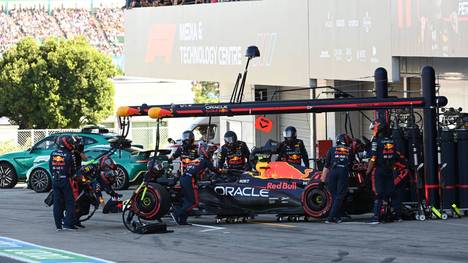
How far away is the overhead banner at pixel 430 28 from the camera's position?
22.9 meters

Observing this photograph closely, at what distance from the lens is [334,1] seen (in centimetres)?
2842

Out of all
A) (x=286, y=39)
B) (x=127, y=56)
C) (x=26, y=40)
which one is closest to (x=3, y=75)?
(x=26, y=40)

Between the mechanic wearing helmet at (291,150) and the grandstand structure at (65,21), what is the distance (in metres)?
75.4

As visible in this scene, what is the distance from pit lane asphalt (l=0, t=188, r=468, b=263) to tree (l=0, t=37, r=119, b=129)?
39.6 meters

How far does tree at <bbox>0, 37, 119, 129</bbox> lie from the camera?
59.9 meters

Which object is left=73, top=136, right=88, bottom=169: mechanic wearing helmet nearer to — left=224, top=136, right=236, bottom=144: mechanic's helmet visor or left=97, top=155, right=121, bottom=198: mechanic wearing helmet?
left=97, top=155, right=121, bottom=198: mechanic wearing helmet

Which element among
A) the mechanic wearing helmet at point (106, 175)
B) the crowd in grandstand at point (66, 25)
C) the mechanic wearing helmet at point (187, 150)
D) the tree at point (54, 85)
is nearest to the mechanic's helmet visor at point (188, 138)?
the mechanic wearing helmet at point (187, 150)

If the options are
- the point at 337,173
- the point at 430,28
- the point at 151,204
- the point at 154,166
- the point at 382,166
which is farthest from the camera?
the point at 430,28

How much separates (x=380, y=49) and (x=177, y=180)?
8378 millimetres

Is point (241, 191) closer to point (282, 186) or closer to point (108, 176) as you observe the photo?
point (282, 186)

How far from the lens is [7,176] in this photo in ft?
105

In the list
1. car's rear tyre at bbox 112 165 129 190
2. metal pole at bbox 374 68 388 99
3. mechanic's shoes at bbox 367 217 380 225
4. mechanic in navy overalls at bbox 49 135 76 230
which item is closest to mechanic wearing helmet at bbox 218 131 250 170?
metal pole at bbox 374 68 388 99

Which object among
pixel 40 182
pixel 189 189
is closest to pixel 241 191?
pixel 189 189

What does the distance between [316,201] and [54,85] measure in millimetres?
42493
